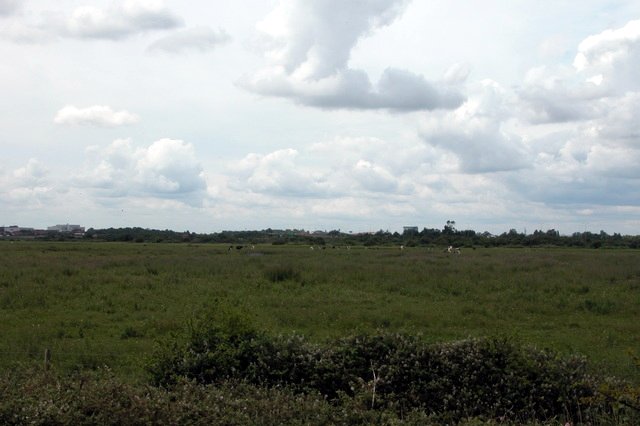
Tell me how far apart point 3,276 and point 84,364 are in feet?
53.6

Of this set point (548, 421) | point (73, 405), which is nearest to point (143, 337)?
point (73, 405)

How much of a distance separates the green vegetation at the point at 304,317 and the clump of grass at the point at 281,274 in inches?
3.3

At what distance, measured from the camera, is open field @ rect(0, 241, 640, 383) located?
43.5ft

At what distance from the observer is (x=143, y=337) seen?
14344 mm

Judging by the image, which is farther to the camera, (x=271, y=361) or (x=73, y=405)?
(x=271, y=361)

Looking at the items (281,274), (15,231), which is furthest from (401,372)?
(15,231)

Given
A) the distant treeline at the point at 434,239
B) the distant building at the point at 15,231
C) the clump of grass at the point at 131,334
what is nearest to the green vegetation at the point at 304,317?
the clump of grass at the point at 131,334

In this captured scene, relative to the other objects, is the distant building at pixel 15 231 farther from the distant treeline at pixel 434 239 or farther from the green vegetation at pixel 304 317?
the green vegetation at pixel 304 317

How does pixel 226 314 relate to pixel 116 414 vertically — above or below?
above

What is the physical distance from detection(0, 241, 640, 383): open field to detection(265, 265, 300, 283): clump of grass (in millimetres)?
56

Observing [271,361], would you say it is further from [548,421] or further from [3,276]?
[3,276]

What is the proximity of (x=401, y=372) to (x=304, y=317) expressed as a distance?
8.90 m

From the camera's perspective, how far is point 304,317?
16.7 meters

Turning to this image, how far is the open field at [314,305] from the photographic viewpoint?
43.5 ft
